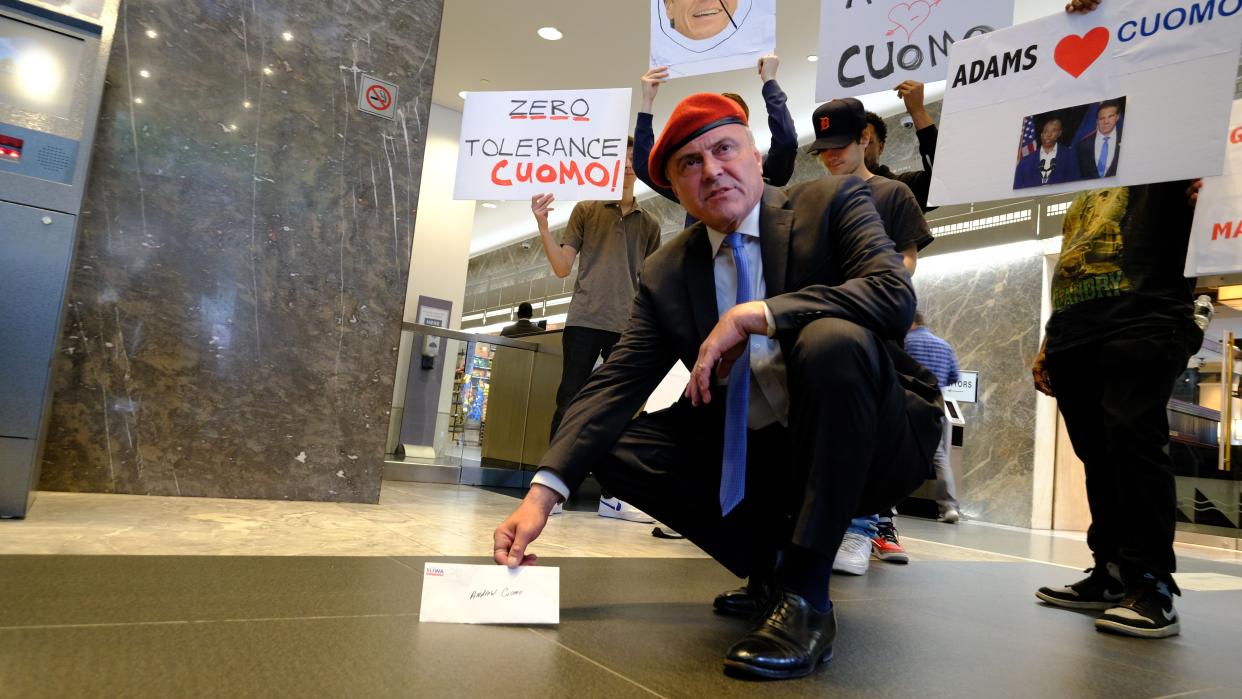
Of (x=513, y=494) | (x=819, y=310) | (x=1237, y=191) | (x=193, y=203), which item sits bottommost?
(x=513, y=494)

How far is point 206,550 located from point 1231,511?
23.0 feet

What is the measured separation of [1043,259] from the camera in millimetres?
6750

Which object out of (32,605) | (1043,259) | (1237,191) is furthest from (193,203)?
(1043,259)

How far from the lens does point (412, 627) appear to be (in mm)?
1229

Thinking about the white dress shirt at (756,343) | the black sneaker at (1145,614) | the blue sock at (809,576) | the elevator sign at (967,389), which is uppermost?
the elevator sign at (967,389)

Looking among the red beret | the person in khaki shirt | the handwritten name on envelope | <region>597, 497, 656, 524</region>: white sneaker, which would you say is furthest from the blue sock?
<region>597, 497, 656, 524</region>: white sneaker

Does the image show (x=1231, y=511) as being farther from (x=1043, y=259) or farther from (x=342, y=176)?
(x=342, y=176)

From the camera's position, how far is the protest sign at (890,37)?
7.99 feet

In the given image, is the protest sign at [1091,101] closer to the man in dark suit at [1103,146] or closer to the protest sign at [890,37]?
the man in dark suit at [1103,146]

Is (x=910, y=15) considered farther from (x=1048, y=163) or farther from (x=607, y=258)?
(x=607, y=258)

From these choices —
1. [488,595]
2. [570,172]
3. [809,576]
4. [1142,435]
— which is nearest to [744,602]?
[809,576]

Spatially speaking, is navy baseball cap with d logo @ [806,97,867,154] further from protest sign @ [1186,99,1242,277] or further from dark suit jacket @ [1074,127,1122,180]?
protest sign @ [1186,99,1242,277]

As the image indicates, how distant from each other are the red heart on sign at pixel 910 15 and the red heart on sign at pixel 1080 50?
0.52m

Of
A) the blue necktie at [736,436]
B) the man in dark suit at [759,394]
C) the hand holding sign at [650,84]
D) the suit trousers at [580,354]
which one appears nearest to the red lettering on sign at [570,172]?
the hand holding sign at [650,84]
